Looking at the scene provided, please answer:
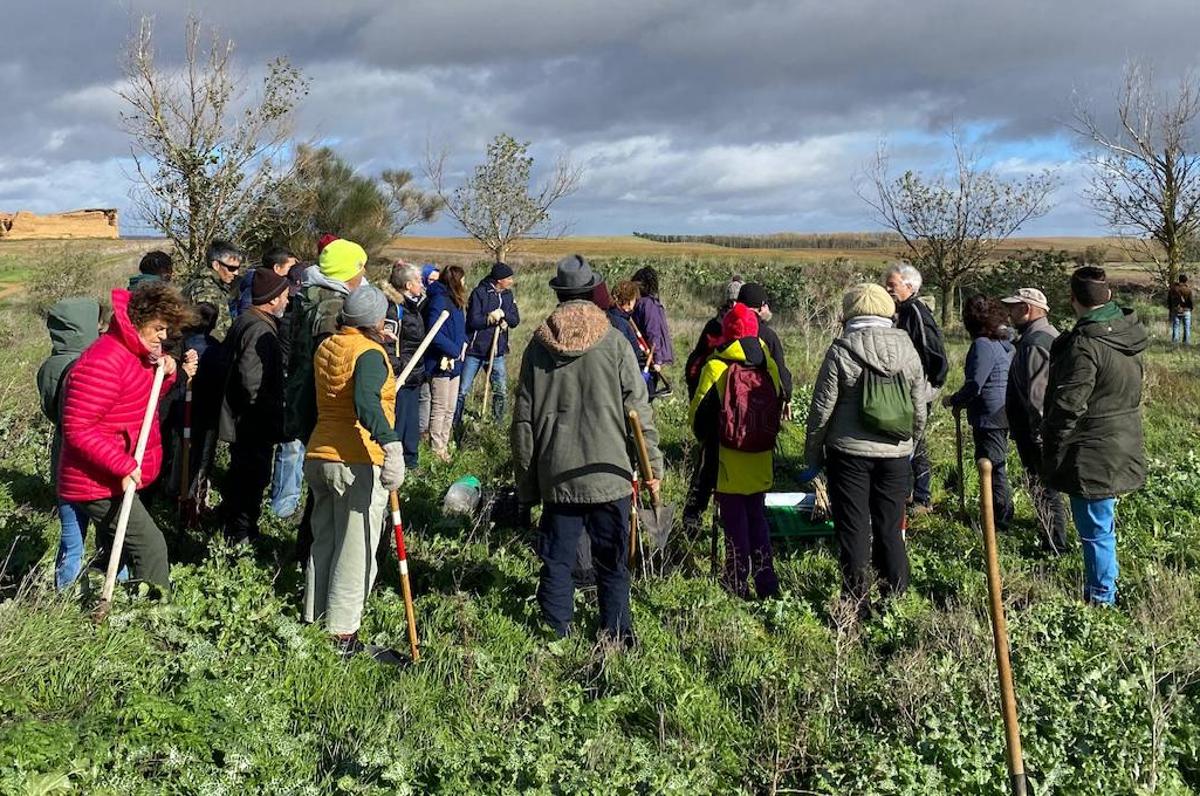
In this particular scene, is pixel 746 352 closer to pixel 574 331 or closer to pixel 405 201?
pixel 574 331

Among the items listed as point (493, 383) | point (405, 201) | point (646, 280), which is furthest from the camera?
point (405, 201)

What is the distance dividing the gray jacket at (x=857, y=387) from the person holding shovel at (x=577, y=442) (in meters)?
1.04

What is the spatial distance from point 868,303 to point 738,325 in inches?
30.1

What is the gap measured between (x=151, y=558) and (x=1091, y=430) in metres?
5.17

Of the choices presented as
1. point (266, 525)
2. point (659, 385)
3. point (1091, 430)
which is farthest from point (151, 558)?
point (659, 385)

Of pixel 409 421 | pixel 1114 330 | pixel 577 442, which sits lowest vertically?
pixel 409 421

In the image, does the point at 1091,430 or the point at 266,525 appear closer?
the point at 1091,430

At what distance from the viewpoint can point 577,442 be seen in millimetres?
4148

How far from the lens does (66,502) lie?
4.06 metres

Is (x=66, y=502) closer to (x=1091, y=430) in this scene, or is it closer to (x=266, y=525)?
(x=266, y=525)

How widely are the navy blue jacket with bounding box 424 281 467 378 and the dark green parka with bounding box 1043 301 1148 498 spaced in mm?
4976

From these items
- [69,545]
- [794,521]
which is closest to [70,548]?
[69,545]

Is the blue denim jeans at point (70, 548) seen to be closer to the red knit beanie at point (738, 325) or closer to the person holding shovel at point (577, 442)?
the person holding shovel at point (577, 442)

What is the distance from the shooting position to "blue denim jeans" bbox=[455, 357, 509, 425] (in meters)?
8.80
